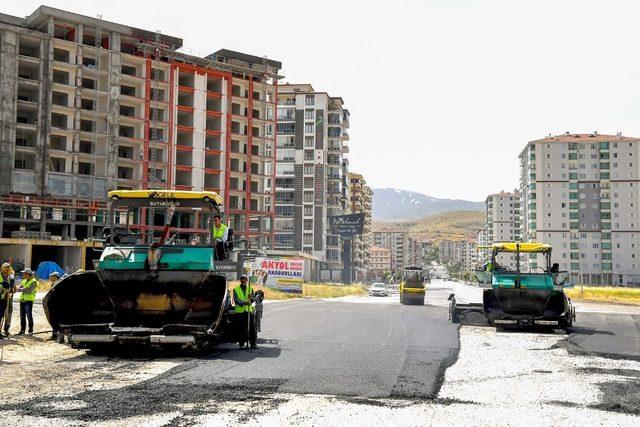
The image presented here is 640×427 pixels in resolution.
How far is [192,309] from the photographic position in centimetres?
1273

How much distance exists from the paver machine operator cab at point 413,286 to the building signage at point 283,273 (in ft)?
30.4

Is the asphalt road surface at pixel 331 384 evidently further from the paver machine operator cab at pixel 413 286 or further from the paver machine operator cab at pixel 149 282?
the paver machine operator cab at pixel 413 286

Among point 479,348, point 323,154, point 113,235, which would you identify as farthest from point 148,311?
point 323,154

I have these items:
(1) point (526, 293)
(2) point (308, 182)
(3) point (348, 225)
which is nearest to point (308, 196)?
(2) point (308, 182)

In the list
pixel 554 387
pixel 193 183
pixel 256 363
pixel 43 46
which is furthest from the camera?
pixel 193 183

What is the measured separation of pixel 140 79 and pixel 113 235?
213 ft

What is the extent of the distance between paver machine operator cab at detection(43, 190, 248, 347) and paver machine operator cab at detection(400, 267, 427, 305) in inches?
1192

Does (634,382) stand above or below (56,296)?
below

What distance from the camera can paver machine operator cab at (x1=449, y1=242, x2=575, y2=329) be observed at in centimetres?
1897

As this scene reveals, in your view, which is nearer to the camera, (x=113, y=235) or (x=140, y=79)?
(x=113, y=235)

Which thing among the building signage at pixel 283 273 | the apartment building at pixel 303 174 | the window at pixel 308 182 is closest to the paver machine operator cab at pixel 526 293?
the building signage at pixel 283 273

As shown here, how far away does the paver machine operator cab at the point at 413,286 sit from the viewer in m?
42.2

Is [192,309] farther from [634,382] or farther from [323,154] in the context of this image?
[323,154]

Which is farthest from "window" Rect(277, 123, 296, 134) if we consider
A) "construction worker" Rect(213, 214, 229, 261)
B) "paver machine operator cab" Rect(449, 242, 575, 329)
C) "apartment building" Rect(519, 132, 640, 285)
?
"construction worker" Rect(213, 214, 229, 261)
